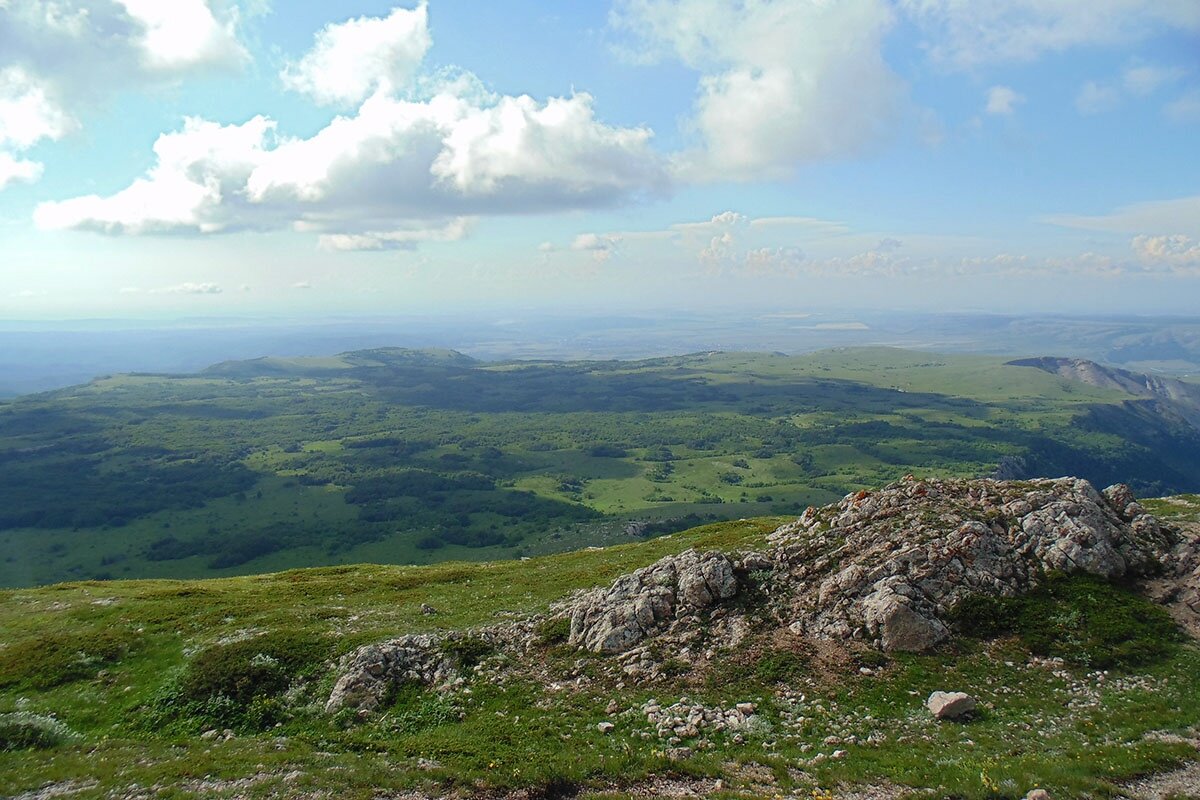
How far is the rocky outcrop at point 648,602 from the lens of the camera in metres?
36.1

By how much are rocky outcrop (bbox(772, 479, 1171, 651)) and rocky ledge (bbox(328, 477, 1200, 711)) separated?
0.07 metres

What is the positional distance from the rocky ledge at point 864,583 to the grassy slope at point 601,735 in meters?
2.16

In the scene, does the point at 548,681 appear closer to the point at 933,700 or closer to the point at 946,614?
the point at 933,700

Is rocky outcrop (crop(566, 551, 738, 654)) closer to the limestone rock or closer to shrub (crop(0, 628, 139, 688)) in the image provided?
the limestone rock

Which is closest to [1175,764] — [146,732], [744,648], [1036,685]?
[1036,685]

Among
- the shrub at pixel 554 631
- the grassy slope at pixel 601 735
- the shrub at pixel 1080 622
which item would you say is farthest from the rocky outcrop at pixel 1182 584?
the shrub at pixel 554 631

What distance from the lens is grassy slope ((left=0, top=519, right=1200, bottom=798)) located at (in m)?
23.3

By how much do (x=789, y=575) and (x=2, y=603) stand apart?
66298 millimetres

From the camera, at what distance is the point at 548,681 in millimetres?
33062

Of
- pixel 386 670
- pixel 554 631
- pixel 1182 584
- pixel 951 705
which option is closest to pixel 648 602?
pixel 554 631

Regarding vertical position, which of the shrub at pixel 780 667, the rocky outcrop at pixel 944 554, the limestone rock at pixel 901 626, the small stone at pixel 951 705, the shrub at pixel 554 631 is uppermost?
the rocky outcrop at pixel 944 554

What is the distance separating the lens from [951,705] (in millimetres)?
26953

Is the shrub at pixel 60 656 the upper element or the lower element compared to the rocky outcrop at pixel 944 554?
lower

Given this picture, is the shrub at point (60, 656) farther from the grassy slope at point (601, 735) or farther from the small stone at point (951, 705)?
the small stone at point (951, 705)
